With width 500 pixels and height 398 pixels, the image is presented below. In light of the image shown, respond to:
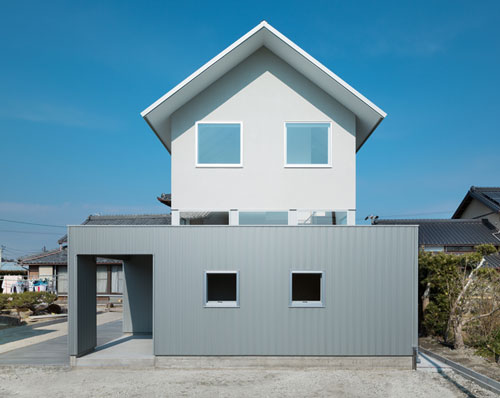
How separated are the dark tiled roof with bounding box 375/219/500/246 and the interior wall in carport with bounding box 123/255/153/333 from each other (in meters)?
13.1

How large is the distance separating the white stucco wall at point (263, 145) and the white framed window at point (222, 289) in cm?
176

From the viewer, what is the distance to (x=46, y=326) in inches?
507

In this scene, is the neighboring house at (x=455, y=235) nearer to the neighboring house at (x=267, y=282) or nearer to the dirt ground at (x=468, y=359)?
the dirt ground at (x=468, y=359)

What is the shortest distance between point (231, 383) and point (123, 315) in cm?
478

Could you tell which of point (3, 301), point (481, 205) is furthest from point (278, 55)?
point (481, 205)

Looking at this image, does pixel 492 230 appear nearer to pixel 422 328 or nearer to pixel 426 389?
pixel 422 328

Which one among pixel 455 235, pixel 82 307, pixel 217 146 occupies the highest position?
pixel 217 146

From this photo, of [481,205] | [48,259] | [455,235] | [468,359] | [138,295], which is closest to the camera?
[468,359]

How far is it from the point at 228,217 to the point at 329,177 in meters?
2.63

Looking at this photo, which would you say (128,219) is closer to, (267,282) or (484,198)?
(267,282)

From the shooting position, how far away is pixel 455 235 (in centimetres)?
1886

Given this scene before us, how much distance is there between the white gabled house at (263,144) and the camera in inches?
A: 361

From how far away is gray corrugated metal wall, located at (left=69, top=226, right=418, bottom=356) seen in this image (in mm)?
7586

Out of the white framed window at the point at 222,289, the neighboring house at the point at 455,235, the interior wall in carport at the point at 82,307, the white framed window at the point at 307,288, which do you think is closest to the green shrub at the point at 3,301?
the interior wall in carport at the point at 82,307
